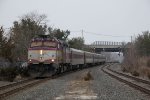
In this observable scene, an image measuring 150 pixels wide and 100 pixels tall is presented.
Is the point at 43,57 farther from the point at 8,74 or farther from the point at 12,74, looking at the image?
the point at 8,74

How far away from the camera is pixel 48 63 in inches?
1287

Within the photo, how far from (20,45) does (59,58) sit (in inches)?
1440

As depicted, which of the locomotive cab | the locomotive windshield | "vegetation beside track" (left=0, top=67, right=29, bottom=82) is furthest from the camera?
the locomotive windshield

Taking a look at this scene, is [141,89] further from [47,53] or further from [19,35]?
[19,35]

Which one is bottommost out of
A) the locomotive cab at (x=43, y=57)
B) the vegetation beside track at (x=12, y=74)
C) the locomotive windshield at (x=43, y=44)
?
the vegetation beside track at (x=12, y=74)

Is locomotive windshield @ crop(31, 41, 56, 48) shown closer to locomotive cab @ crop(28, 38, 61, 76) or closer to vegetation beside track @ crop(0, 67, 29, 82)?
locomotive cab @ crop(28, 38, 61, 76)

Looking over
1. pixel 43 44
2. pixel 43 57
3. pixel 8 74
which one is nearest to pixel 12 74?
pixel 8 74

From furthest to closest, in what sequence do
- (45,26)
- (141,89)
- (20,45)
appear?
(45,26)
(20,45)
(141,89)

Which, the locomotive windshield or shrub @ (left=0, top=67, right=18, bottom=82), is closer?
shrub @ (left=0, top=67, right=18, bottom=82)

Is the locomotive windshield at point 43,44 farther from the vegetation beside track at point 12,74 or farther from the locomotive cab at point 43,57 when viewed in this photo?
the vegetation beside track at point 12,74

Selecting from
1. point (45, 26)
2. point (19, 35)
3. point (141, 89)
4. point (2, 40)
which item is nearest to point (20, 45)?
point (19, 35)

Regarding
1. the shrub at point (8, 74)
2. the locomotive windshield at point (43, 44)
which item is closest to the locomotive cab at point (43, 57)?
the locomotive windshield at point (43, 44)

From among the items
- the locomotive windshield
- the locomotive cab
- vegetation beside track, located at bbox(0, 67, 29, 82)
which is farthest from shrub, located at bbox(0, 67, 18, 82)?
the locomotive windshield

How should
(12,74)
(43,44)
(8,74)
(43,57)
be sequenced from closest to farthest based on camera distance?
1. (8,74)
2. (12,74)
3. (43,57)
4. (43,44)
